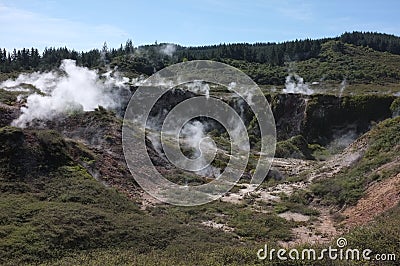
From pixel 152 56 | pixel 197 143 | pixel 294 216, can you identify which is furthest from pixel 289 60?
pixel 294 216

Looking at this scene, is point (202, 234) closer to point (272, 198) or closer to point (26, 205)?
point (26, 205)

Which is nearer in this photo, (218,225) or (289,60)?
(218,225)

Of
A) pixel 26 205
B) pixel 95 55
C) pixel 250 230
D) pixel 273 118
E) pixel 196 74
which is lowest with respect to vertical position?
pixel 250 230

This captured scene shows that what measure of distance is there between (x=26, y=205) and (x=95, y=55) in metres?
75.8

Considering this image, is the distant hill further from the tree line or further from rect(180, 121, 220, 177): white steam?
rect(180, 121, 220, 177): white steam

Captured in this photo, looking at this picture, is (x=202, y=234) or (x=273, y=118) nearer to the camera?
(x=202, y=234)

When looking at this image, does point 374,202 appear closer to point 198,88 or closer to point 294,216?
point 294,216

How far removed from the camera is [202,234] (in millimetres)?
14422

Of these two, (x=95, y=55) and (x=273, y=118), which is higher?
(x=95, y=55)

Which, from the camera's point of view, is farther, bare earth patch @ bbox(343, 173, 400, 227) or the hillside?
bare earth patch @ bbox(343, 173, 400, 227)

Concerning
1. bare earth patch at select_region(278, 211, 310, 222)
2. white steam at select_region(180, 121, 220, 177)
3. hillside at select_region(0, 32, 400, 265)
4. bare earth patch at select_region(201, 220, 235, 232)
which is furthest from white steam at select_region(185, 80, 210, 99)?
bare earth patch at select_region(201, 220, 235, 232)

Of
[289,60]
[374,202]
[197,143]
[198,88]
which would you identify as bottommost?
[374,202]

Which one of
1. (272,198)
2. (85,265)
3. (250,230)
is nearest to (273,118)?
(272,198)

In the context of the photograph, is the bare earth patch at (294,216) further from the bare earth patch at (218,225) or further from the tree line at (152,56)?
the tree line at (152,56)
